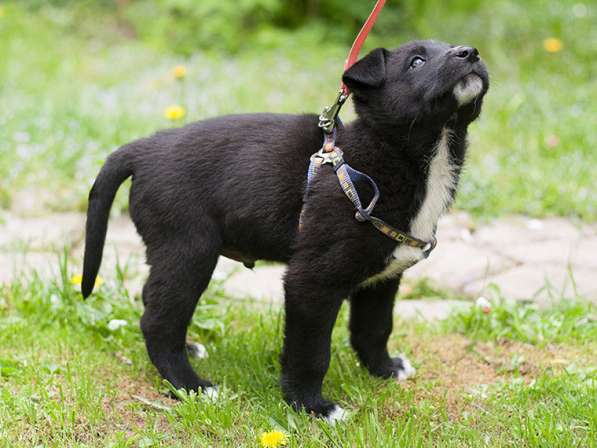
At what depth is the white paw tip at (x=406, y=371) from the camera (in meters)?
3.23

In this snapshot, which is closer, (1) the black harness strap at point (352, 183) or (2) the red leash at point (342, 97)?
(1) the black harness strap at point (352, 183)

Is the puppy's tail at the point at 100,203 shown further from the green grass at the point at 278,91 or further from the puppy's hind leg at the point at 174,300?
the green grass at the point at 278,91

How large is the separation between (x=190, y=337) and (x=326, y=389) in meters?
0.71

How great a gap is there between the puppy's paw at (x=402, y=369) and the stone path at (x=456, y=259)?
1.67 feet

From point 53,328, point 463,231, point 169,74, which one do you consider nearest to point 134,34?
point 169,74

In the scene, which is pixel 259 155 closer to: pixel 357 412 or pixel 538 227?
pixel 357 412

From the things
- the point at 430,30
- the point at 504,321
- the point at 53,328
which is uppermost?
the point at 430,30

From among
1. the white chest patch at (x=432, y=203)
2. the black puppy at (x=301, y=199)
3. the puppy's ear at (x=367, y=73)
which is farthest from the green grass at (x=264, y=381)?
the puppy's ear at (x=367, y=73)

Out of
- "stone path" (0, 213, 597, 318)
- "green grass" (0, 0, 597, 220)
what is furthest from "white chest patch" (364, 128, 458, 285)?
"green grass" (0, 0, 597, 220)

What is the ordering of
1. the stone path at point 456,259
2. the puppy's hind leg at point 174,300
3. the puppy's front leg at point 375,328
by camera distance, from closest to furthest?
1. the puppy's hind leg at point 174,300
2. the puppy's front leg at point 375,328
3. the stone path at point 456,259

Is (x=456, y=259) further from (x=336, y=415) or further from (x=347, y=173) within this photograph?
(x=347, y=173)

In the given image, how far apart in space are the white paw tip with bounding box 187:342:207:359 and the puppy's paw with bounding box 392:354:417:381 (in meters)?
0.77

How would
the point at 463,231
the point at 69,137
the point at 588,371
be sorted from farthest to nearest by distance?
the point at 69,137, the point at 463,231, the point at 588,371

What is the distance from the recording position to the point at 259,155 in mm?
2875
